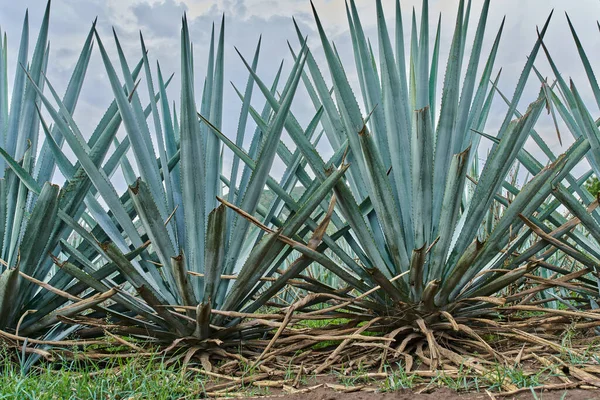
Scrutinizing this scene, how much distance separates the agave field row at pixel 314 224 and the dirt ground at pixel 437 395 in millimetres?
225

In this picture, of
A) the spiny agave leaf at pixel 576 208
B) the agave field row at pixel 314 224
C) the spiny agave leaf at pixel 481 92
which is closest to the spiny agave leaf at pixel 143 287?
the agave field row at pixel 314 224

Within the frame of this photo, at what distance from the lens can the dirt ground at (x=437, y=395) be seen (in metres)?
1.37

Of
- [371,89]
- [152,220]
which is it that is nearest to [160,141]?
[152,220]

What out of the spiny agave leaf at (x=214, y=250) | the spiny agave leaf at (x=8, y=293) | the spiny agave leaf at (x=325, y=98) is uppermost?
the spiny agave leaf at (x=325, y=98)

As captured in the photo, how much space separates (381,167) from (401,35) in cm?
77

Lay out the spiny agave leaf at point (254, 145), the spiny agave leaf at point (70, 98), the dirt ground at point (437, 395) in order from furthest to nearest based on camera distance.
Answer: the spiny agave leaf at point (70, 98), the spiny agave leaf at point (254, 145), the dirt ground at point (437, 395)

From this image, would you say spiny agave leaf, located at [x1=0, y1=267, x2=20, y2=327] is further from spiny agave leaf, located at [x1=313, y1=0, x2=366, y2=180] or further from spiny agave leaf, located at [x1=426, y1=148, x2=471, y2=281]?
spiny agave leaf, located at [x1=426, y1=148, x2=471, y2=281]

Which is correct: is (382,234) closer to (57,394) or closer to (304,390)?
(304,390)

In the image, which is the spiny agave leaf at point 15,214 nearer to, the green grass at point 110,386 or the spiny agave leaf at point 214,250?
the green grass at point 110,386

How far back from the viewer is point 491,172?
1.89 meters

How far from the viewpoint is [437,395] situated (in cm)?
143

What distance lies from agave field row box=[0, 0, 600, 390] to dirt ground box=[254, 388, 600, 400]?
8.8 inches

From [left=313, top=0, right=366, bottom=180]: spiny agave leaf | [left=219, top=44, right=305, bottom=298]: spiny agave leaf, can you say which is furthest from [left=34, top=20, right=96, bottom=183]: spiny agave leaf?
[left=313, top=0, right=366, bottom=180]: spiny agave leaf

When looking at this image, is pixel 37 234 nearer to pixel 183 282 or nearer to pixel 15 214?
pixel 15 214
